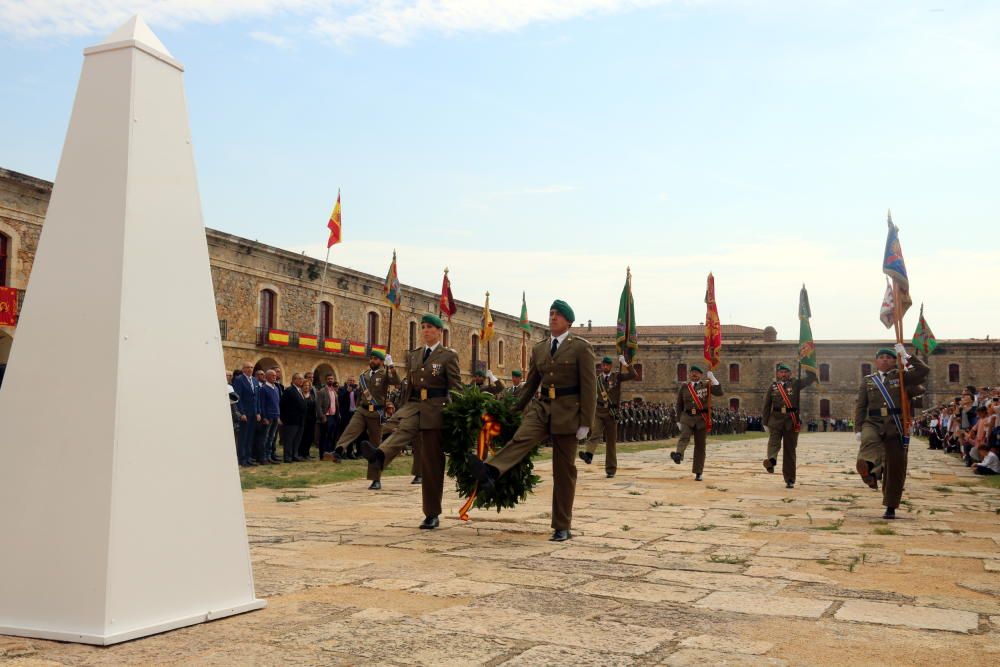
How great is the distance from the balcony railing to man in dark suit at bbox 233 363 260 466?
15.8 m

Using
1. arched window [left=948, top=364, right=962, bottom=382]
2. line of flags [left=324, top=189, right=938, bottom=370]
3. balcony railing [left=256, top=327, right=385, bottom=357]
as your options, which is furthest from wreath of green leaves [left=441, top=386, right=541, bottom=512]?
arched window [left=948, top=364, right=962, bottom=382]

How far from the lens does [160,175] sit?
3631mm

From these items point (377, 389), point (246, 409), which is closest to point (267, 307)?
point (246, 409)

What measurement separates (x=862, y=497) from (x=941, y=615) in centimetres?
597

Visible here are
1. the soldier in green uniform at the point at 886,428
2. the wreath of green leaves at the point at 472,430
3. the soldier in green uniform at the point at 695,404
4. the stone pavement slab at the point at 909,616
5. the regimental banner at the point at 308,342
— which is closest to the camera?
the stone pavement slab at the point at 909,616

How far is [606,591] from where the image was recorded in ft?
13.8

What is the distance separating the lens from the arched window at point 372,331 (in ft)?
122

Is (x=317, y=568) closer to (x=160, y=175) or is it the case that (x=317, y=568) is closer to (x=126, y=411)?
(x=126, y=411)

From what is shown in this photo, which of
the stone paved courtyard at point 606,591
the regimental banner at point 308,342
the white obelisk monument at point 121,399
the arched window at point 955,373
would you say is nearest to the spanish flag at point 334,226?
the regimental banner at point 308,342

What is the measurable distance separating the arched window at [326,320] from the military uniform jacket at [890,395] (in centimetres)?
2831

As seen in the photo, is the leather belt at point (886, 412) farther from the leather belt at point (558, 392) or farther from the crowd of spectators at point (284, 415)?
the crowd of spectators at point (284, 415)

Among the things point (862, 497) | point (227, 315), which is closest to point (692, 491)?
point (862, 497)

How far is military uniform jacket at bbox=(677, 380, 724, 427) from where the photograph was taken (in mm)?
12125

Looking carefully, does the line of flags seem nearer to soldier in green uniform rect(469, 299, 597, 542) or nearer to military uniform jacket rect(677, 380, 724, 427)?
military uniform jacket rect(677, 380, 724, 427)
